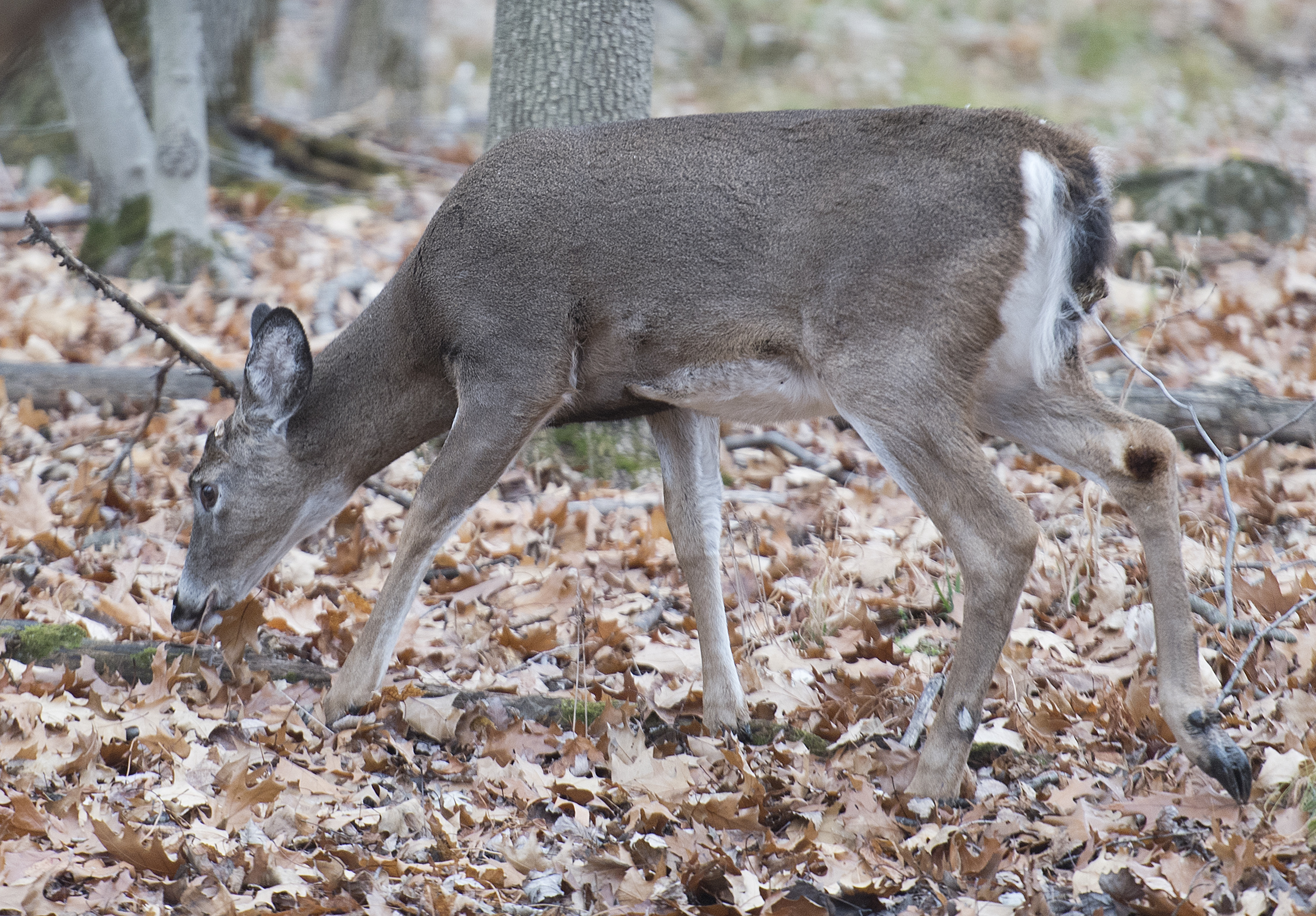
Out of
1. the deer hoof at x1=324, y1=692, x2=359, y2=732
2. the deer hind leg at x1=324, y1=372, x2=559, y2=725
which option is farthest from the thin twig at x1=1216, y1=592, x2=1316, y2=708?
the deer hoof at x1=324, y1=692, x2=359, y2=732

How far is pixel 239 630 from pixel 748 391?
6.74 ft

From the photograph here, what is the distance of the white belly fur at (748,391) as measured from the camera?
404cm

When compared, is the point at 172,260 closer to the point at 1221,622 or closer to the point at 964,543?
the point at 964,543

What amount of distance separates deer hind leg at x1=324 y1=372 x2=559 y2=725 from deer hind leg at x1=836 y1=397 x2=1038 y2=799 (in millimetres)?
1277

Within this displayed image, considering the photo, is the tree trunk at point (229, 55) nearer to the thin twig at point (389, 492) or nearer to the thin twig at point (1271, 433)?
the thin twig at point (389, 492)

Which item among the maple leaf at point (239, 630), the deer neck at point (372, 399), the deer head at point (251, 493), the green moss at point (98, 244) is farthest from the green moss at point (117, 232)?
the maple leaf at point (239, 630)

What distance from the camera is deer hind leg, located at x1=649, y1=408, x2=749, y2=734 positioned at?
4523 mm

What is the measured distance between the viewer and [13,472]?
20.9 feet

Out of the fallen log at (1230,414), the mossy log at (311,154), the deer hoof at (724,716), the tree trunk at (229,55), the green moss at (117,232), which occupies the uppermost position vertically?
the tree trunk at (229,55)

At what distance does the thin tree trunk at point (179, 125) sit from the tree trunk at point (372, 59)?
268 inches

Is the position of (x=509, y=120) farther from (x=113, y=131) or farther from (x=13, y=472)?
(x=113, y=131)

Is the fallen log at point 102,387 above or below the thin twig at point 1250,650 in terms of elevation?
above

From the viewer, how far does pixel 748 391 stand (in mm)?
4145

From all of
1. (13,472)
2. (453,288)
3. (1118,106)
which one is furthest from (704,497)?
(1118,106)
